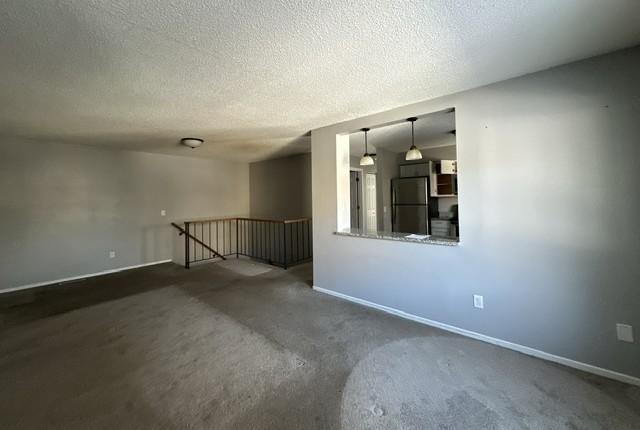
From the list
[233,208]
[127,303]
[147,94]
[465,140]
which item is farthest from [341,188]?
[233,208]

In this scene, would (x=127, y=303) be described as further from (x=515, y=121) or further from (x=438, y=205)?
(x=438, y=205)

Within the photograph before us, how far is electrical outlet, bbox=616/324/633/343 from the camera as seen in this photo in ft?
6.15

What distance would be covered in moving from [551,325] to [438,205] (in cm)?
397

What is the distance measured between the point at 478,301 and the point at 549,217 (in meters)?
0.97

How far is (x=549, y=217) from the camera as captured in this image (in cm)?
213

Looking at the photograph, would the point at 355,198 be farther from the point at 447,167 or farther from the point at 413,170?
the point at 447,167

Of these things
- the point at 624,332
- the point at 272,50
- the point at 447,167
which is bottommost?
the point at 624,332

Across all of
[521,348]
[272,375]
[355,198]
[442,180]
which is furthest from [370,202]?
[272,375]

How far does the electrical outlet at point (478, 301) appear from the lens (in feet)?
8.08

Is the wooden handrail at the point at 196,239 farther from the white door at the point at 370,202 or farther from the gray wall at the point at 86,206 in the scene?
the white door at the point at 370,202

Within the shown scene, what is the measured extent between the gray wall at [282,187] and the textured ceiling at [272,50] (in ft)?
9.90

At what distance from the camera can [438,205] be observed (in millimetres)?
5863

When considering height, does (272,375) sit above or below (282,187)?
below

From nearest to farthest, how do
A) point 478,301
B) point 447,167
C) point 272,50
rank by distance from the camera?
point 272,50 < point 478,301 < point 447,167
